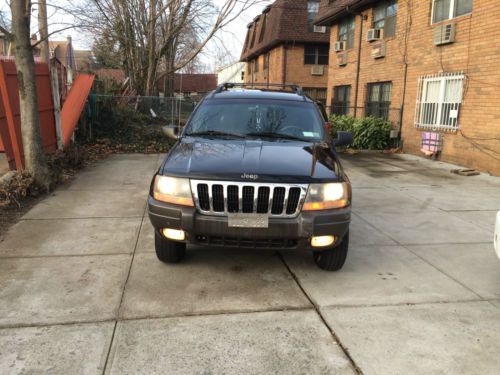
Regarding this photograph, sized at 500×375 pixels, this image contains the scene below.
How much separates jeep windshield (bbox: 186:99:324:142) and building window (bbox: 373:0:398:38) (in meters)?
10.9

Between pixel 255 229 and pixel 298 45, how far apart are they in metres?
25.9

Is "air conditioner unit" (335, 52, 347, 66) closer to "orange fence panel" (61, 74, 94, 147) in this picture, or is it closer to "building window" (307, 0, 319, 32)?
"building window" (307, 0, 319, 32)

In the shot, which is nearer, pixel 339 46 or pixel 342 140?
pixel 342 140

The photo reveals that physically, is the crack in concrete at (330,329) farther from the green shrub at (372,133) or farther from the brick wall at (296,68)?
the brick wall at (296,68)

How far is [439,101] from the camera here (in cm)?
1209

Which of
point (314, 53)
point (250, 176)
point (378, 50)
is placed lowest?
point (250, 176)

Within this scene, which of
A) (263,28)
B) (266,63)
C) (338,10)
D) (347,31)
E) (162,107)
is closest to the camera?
(162,107)

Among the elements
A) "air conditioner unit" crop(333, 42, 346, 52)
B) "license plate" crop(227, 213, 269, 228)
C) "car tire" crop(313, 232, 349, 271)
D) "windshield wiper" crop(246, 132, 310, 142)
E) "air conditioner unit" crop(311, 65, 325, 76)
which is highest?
"air conditioner unit" crop(333, 42, 346, 52)

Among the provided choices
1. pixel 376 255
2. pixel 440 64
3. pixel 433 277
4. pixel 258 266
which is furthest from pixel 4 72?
pixel 440 64

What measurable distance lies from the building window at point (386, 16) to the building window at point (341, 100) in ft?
10.5

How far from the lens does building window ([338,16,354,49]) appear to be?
18.3 metres

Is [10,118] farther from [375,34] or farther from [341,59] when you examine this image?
[341,59]

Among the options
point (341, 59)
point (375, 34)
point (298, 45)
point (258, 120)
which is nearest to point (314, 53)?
point (298, 45)

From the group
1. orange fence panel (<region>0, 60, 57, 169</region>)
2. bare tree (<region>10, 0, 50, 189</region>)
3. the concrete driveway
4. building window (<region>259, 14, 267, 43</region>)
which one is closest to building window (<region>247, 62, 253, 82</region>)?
building window (<region>259, 14, 267, 43</region>)
